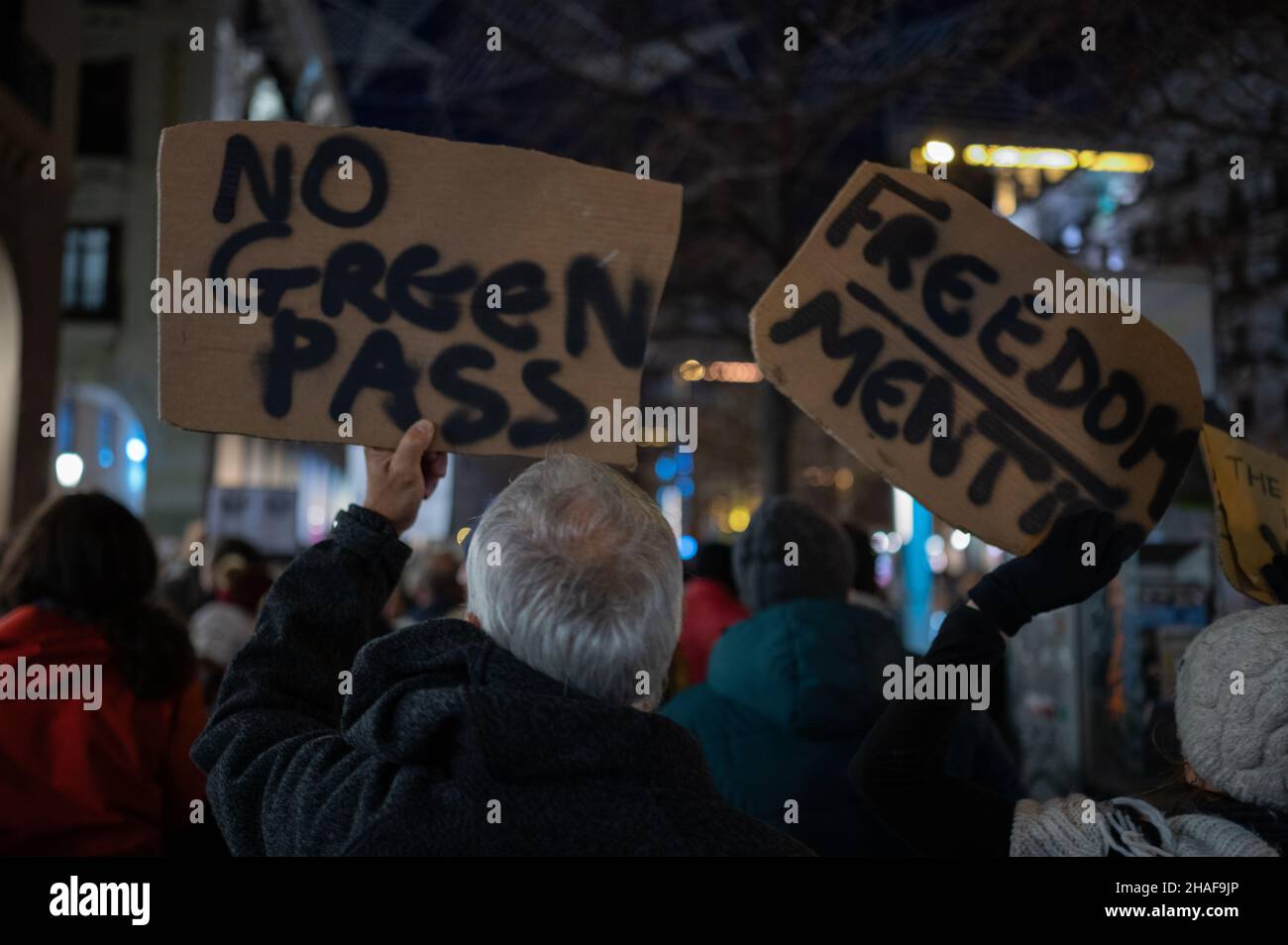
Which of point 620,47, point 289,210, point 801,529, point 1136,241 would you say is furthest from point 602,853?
point 1136,241

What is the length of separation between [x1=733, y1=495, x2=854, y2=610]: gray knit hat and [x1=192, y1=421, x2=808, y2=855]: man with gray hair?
1887 mm

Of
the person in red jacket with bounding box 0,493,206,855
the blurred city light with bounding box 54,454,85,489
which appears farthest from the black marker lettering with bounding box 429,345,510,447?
the blurred city light with bounding box 54,454,85,489

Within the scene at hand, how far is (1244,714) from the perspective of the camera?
2066 millimetres

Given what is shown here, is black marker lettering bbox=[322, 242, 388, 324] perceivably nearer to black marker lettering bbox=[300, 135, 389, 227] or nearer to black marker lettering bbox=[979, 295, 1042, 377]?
black marker lettering bbox=[300, 135, 389, 227]

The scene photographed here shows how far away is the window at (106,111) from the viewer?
83.5 ft

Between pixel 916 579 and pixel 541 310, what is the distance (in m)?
15.7

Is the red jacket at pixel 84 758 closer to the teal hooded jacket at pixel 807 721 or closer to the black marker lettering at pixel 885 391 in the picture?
the teal hooded jacket at pixel 807 721

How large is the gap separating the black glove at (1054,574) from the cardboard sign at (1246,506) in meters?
0.32

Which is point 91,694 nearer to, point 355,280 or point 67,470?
point 355,280

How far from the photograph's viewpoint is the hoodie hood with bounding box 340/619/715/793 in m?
1.68

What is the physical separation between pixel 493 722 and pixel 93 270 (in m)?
26.4

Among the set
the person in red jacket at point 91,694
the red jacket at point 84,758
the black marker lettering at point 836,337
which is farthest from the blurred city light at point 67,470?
the black marker lettering at point 836,337

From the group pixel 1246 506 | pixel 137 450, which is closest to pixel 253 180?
pixel 1246 506

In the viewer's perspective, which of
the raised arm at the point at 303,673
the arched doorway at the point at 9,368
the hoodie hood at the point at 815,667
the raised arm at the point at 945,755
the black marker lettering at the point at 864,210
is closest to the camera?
the raised arm at the point at 303,673
